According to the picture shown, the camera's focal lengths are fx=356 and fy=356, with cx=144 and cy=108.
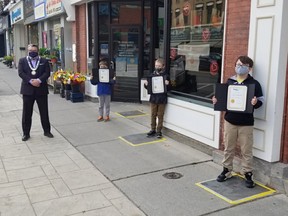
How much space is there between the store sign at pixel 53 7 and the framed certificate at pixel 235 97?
8.72m

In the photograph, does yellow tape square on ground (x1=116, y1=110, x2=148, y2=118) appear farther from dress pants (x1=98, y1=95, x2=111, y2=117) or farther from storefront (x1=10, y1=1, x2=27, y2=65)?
storefront (x1=10, y1=1, x2=27, y2=65)

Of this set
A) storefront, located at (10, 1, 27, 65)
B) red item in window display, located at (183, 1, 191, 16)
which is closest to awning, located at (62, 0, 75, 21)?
red item in window display, located at (183, 1, 191, 16)

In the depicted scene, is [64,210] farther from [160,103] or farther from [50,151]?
[160,103]

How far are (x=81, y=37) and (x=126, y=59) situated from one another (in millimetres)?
2033

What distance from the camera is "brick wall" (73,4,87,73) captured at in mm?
11109

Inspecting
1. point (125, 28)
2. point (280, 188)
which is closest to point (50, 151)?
point (280, 188)

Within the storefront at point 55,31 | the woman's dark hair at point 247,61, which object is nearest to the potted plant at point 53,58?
the storefront at point 55,31

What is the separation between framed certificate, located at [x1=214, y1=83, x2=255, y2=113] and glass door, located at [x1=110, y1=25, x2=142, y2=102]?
560cm

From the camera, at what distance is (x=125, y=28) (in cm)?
1014

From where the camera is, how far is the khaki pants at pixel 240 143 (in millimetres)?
4496

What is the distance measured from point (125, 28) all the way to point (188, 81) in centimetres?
421

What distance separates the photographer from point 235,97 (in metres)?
4.51

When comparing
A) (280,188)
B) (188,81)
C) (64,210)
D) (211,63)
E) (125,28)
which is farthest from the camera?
(125,28)

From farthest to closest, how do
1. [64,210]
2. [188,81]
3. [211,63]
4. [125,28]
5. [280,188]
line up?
[125,28], [188,81], [211,63], [280,188], [64,210]
